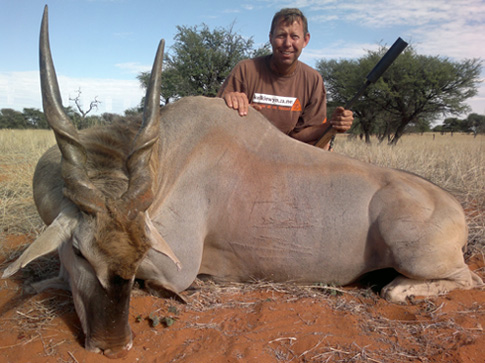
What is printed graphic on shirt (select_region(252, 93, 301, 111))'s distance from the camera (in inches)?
215

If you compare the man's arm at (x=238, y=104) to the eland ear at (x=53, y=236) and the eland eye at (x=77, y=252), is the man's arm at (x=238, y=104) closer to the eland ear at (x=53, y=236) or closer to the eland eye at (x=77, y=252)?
the eland ear at (x=53, y=236)

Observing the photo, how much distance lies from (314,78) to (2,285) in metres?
4.59

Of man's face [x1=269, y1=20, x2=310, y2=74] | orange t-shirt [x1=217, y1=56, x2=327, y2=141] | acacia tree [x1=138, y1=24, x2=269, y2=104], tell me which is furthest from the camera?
acacia tree [x1=138, y1=24, x2=269, y2=104]

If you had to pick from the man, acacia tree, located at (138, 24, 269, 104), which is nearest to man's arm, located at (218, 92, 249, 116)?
the man

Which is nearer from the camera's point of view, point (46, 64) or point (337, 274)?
point (46, 64)

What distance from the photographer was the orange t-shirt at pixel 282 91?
5410mm

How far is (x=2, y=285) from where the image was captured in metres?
3.48

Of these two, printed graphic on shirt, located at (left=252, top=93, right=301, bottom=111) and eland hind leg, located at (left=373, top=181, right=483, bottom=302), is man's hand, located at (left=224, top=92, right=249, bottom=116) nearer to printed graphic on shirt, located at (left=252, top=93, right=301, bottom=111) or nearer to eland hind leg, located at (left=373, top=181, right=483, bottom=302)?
eland hind leg, located at (left=373, top=181, right=483, bottom=302)

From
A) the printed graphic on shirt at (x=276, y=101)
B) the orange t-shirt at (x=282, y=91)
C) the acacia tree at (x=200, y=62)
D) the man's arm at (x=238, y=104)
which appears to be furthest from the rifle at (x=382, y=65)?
the acacia tree at (x=200, y=62)

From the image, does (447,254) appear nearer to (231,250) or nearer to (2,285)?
(231,250)

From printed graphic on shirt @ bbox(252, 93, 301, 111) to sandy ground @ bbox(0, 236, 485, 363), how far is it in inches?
109

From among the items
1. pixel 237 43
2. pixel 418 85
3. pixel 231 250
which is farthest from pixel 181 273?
pixel 418 85

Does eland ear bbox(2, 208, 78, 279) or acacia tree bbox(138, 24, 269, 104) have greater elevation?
acacia tree bbox(138, 24, 269, 104)

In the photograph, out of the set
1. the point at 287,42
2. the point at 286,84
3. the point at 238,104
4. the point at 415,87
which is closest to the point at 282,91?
the point at 286,84
